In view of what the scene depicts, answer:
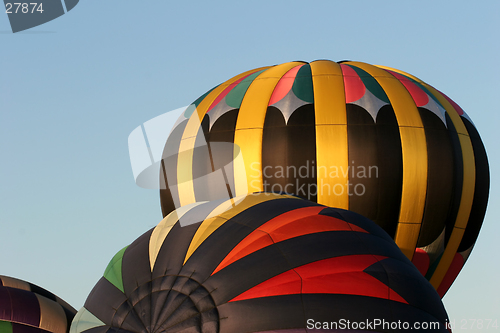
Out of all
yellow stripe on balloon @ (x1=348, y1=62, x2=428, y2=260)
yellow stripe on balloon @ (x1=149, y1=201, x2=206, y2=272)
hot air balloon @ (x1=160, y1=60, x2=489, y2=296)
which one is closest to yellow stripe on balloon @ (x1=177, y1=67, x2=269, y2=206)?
hot air balloon @ (x1=160, y1=60, x2=489, y2=296)

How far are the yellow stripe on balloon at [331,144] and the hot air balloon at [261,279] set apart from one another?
3103mm

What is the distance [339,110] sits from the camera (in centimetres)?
1195

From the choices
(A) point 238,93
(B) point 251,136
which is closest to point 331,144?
(B) point 251,136

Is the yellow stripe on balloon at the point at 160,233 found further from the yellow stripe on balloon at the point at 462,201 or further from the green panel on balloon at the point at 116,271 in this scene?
the yellow stripe on balloon at the point at 462,201

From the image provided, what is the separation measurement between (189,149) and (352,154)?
2971mm

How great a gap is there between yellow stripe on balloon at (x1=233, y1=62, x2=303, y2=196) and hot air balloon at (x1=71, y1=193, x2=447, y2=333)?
11.0 feet

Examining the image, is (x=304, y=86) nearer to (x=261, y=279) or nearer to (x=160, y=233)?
(x=160, y=233)

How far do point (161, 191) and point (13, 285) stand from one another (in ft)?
11.2

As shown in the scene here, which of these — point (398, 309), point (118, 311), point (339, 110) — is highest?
point (339, 110)

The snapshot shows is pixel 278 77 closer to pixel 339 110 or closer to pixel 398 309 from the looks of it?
pixel 339 110

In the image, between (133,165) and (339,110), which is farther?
(339,110)

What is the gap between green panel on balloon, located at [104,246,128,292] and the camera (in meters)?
7.91

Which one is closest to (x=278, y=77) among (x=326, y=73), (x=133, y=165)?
(x=326, y=73)

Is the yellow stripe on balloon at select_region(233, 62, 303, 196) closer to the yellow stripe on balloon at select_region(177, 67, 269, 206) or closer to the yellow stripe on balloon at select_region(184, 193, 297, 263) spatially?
the yellow stripe on balloon at select_region(177, 67, 269, 206)
